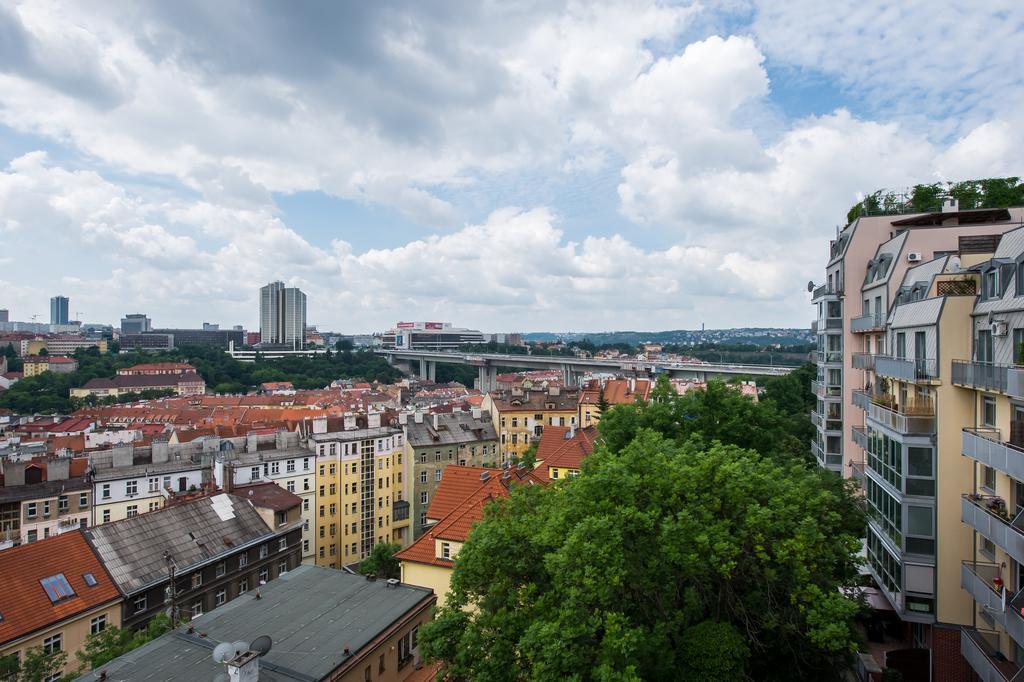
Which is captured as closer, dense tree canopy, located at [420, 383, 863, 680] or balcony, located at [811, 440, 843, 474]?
dense tree canopy, located at [420, 383, 863, 680]

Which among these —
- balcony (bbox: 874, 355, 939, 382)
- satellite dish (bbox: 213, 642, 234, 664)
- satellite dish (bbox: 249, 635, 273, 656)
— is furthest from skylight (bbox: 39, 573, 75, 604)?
balcony (bbox: 874, 355, 939, 382)

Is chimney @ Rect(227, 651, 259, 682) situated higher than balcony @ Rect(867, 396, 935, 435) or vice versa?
balcony @ Rect(867, 396, 935, 435)

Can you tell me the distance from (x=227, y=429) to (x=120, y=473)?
1670 centimetres

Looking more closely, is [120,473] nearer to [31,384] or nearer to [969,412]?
[969,412]

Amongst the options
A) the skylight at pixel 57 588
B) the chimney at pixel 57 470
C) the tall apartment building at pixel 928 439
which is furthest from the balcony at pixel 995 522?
the chimney at pixel 57 470

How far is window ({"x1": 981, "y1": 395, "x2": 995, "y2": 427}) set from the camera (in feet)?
63.7

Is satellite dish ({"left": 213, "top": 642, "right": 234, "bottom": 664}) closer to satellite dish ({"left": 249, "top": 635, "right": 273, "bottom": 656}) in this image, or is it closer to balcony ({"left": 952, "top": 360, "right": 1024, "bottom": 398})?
satellite dish ({"left": 249, "top": 635, "right": 273, "bottom": 656})

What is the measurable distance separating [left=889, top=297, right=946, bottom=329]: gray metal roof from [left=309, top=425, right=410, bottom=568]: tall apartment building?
150ft

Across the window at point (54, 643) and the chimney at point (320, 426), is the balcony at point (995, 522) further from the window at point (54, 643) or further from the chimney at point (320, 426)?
the chimney at point (320, 426)

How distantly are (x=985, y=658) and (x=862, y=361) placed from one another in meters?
16.6

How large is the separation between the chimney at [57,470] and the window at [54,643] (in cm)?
2303

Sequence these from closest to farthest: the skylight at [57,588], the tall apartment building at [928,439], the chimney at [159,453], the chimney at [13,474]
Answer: the tall apartment building at [928,439], the skylight at [57,588], the chimney at [13,474], the chimney at [159,453]

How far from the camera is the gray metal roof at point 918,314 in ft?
68.0

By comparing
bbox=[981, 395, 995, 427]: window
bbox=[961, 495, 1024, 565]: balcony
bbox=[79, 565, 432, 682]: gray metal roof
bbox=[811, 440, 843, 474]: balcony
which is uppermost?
bbox=[981, 395, 995, 427]: window
